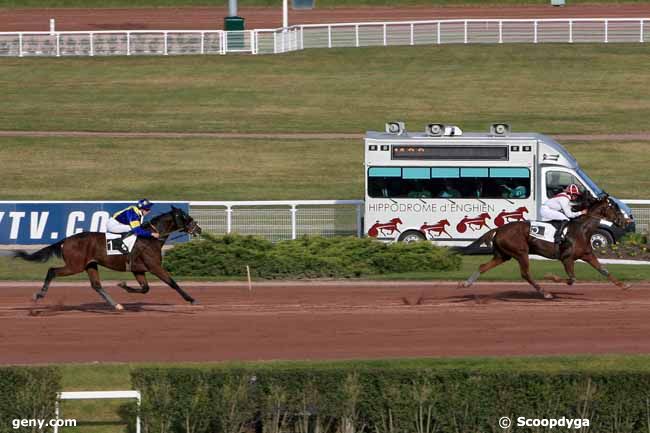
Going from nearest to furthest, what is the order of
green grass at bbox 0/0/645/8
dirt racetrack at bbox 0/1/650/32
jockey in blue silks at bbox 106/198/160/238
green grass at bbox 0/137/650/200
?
1. jockey in blue silks at bbox 106/198/160/238
2. green grass at bbox 0/137/650/200
3. dirt racetrack at bbox 0/1/650/32
4. green grass at bbox 0/0/645/8

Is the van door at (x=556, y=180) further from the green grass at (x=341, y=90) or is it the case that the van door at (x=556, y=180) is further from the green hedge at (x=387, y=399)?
the green hedge at (x=387, y=399)

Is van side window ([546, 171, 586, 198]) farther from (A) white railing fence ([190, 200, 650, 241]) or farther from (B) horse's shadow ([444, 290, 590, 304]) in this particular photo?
(B) horse's shadow ([444, 290, 590, 304])

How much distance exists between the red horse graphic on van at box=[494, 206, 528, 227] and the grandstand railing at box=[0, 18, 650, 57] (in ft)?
79.0

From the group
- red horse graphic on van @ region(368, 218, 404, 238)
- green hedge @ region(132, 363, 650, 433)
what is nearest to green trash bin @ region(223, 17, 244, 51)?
red horse graphic on van @ region(368, 218, 404, 238)

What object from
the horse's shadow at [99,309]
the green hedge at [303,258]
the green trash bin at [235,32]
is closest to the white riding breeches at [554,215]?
the green hedge at [303,258]

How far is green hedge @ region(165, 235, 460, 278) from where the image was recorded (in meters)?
22.8

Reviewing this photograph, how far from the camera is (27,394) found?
1209cm

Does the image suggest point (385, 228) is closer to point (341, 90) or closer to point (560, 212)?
point (560, 212)

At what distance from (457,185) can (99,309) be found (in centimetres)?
931

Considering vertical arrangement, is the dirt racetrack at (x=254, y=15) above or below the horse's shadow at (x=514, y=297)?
above

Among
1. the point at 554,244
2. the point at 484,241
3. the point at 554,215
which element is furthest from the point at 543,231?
the point at 484,241

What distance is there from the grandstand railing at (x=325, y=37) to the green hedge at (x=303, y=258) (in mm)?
26074

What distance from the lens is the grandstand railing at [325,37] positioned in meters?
48.4

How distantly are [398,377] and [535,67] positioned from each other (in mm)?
35888
